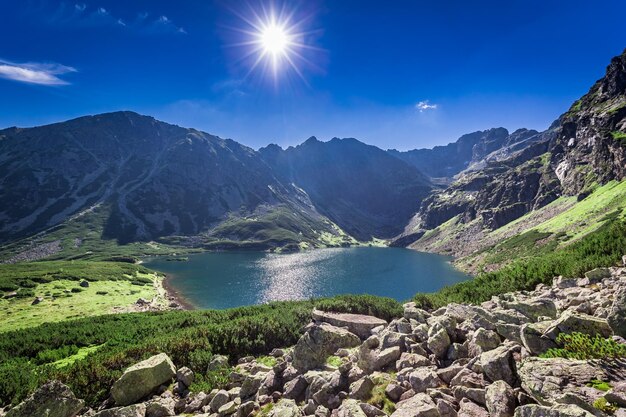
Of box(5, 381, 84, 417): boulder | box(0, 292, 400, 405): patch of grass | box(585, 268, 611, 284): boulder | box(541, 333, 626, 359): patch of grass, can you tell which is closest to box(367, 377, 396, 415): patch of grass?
box(541, 333, 626, 359): patch of grass

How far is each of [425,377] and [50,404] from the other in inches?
571

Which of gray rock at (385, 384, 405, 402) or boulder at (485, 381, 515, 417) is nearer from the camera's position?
boulder at (485, 381, 515, 417)

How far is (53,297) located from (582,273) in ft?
330

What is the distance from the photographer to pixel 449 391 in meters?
9.41

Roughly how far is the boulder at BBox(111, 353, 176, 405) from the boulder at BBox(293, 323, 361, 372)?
6468mm

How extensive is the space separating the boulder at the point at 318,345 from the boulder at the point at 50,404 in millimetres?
9394

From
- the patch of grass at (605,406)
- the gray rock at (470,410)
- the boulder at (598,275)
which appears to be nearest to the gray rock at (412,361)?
the gray rock at (470,410)

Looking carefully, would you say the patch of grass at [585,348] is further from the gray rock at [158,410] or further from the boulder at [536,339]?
the gray rock at [158,410]

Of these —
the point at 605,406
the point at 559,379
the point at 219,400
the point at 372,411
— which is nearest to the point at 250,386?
the point at 219,400

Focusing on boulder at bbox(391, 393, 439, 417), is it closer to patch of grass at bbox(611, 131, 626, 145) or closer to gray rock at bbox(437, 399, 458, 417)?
gray rock at bbox(437, 399, 458, 417)

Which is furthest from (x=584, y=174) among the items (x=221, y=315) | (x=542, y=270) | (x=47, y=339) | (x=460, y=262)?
(x=47, y=339)

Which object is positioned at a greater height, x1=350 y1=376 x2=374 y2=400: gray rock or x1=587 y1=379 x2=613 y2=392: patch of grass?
x1=587 y1=379 x2=613 y2=392: patch of grass

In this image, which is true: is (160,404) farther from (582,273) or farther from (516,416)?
(582,273)

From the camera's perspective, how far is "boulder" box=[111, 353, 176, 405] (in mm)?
13828
